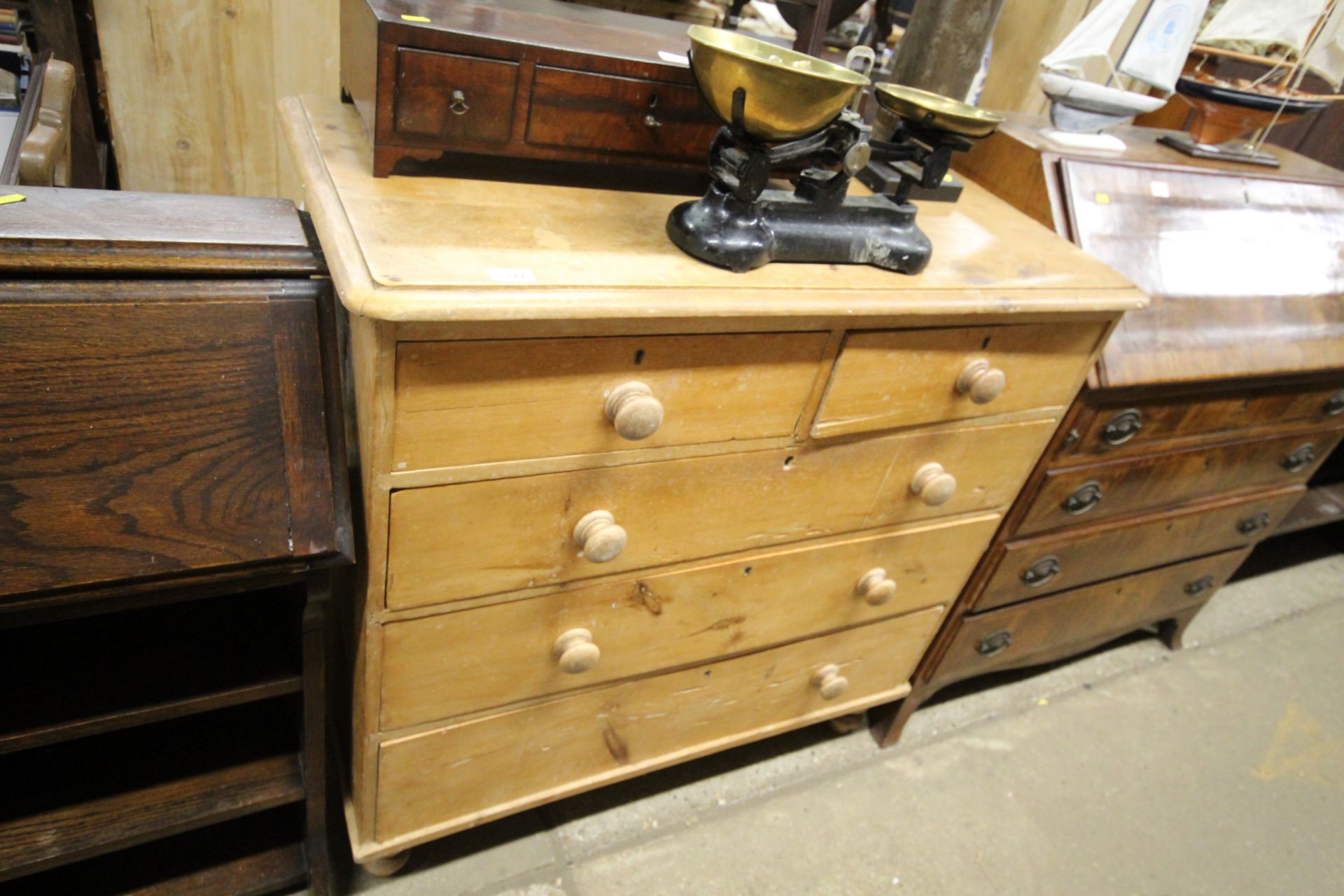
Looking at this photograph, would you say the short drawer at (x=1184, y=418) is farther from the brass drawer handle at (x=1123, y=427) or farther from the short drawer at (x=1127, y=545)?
the short drawer at (x=1127, y=545)

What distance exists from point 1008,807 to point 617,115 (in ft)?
5.26

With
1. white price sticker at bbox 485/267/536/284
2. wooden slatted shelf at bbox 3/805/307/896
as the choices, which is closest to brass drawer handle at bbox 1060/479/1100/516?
white price sticker at bbox 485/267/536/284

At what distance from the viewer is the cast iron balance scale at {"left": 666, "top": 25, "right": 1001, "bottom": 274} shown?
0.88m

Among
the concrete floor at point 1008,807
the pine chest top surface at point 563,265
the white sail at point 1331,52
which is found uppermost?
the white sail at point 1331,52

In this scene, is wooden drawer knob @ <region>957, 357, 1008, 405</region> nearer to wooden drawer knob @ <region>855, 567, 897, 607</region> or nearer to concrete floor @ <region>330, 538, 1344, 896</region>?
wooden drawer knob @ <region>855, 567, 897, 607</region>

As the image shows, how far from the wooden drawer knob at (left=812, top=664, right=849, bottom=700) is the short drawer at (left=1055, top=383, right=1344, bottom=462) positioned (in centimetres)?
55

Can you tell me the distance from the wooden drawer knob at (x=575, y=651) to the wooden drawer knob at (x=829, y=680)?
0.53 m

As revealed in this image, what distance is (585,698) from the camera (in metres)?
1.28

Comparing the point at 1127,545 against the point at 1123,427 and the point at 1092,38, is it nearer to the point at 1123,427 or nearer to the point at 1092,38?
the point at 1123,427

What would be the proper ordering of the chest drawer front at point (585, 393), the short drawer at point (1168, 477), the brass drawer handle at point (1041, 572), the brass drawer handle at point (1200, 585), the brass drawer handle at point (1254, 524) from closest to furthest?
the chest drawer front at point (585, 393) < the short drawer at point (1168, 477) < the brass drawer handle at point (1041, 572) < the brass drawer handle at point (1254, 524) < the brass drawer handle at point (1200, 585)

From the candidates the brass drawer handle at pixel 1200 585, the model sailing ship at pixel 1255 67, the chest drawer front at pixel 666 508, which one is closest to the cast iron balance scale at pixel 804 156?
the chest drawer front at pixel 666 508

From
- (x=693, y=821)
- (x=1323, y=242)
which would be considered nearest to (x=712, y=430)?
(x=693, y=821)

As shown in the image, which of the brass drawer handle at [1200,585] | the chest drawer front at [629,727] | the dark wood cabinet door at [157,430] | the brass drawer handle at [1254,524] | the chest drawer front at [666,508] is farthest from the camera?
the brass drawer handle at [1200,585]

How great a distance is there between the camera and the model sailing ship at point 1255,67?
5.19 feet
